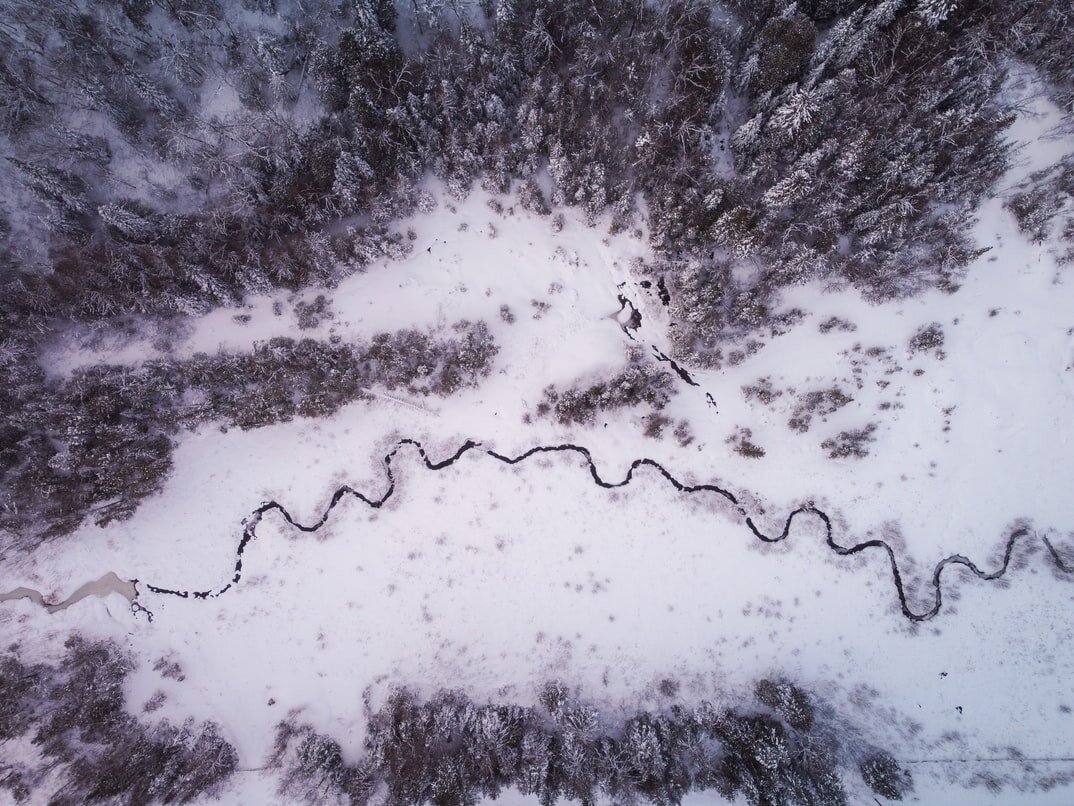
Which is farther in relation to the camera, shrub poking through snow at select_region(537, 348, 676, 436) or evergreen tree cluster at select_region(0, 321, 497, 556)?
shrub poking through snow at select_region(537, 348, 676, 436)

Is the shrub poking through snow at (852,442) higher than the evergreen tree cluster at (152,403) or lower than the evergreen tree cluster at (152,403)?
lower

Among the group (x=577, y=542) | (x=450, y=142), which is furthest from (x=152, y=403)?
(x=577, y=542)

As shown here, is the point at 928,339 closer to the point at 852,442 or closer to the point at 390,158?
the point at 852,442

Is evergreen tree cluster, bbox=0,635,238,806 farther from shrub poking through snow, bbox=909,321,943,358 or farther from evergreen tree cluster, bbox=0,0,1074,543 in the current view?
shrub poking through snow, bbox=909,321,943,358

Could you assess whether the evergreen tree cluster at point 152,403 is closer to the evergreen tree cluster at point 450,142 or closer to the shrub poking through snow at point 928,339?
the evergreen tree cluster at point 450,142

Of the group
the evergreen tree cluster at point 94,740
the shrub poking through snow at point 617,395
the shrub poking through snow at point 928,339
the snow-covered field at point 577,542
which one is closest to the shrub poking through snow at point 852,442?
the snow-covered field at point 577,542

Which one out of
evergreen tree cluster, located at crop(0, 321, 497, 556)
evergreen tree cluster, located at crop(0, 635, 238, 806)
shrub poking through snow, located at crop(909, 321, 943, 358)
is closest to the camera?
evergreen tree cluster, located at crop(0, 321, 497, 556)

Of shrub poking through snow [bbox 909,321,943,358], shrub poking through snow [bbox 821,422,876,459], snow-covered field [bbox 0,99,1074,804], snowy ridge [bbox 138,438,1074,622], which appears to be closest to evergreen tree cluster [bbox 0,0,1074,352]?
shrub poking through snow [bbox 909,321,943,358]
